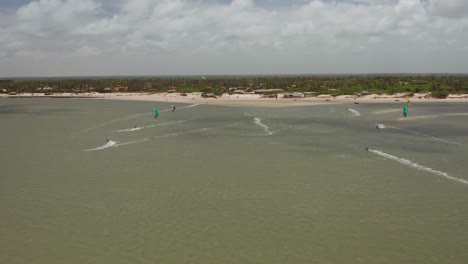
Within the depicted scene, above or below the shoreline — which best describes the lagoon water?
below

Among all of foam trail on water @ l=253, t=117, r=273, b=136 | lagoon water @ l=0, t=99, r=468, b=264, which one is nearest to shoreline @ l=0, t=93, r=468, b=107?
foam trail on water @ l=253, t=117, r=273, b=136

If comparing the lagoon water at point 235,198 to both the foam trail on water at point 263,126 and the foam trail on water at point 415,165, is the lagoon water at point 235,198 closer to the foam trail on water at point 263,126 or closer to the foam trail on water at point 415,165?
the foam trail on water at point 415,165

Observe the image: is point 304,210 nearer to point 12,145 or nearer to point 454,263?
point 454,263

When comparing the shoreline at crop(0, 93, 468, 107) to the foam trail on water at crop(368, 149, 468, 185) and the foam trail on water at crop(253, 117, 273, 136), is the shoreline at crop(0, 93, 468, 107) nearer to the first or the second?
the foam trail on water at crop(253, 117, 273, 136)

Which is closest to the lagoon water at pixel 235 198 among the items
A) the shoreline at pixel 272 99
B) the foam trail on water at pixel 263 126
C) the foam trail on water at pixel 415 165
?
the foam trail on water at pixel 415 165

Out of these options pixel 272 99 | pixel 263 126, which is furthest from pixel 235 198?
pixel 272 99

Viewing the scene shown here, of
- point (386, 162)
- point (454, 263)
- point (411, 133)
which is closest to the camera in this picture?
point (454, 263)

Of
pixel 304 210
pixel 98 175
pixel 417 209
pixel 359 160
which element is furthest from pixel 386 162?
pixel 98 175

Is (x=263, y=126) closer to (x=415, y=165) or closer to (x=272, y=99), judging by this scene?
(x=415, y=165)
